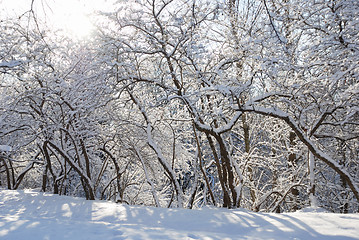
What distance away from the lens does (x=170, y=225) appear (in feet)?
14.9

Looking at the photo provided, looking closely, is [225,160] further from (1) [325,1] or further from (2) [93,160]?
(2) [93,160]

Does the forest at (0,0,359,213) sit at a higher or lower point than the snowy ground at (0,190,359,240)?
higher

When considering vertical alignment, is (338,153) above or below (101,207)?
above

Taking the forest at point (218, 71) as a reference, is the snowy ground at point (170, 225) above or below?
below

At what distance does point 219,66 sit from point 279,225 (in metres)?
4.45

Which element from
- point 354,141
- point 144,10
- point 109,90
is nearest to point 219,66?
point 144,10

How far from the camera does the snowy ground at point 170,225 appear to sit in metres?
3.31

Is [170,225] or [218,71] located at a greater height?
[218,71]

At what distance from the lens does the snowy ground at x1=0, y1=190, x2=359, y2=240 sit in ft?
10.8

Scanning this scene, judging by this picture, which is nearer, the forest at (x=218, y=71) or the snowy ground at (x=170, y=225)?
the snowy ground at (x=170, y=225)

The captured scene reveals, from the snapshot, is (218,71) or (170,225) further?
(218,71)

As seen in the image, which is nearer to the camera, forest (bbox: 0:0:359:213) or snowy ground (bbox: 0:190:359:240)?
snowy ground (bbox: 0:190:359:240)

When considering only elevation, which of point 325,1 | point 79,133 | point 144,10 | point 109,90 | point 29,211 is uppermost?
point 144,10

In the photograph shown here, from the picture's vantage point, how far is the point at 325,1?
5680 mm
